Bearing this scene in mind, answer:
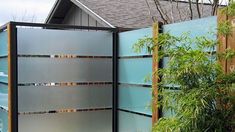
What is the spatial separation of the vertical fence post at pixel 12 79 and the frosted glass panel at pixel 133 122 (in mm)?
1562

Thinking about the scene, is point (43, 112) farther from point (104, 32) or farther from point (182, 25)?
point (182, 25)

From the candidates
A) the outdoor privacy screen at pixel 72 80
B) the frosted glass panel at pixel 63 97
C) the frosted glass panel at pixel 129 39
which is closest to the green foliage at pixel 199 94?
the outdoor privacy screen at pixel 72 80

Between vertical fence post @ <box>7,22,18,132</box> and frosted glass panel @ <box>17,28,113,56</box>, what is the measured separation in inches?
3.5

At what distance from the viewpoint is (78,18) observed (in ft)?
24.7

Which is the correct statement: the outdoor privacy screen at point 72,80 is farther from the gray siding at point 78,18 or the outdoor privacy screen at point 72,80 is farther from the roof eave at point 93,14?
the gray siding at point 78,18

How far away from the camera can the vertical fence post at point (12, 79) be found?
448cm

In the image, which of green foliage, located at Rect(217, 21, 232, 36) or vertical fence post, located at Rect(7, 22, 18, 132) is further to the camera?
vertical fence post, located at Rect(7, 22, 18, 132)

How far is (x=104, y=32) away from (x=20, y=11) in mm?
10959

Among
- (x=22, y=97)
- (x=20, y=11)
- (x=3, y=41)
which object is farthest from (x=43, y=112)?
(x=20, y=11)

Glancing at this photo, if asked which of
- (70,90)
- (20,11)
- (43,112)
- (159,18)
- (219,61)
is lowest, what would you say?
(43,112)

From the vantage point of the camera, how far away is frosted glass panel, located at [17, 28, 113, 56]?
460 cm

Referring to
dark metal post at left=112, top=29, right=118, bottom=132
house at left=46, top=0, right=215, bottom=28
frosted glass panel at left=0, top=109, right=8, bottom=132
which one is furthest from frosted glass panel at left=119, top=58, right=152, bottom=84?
frosted glass panel at left=0, top=109, right=8, bottom=132

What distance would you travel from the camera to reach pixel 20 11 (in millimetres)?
15023

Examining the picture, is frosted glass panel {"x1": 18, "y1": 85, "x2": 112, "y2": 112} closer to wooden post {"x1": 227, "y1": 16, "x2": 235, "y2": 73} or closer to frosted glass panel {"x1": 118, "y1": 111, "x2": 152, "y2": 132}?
frosted glass panel {"x1": 118, "y1": 111, "x2": 152, "y2": 132}
